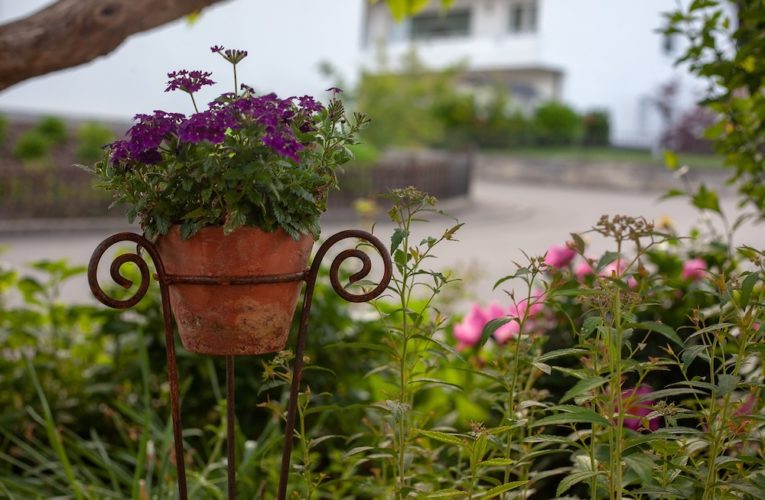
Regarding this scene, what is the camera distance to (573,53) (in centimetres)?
3397

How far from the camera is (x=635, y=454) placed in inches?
54.8

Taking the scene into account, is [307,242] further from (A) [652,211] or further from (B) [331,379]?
(A) [652,211]

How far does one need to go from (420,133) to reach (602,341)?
71.3ft

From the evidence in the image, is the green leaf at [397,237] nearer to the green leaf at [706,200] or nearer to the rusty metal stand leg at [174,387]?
the rusty metal stand leg at [174,387]

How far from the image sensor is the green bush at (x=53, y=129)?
15.2 m

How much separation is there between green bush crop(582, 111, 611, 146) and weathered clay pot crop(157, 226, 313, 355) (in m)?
30.3

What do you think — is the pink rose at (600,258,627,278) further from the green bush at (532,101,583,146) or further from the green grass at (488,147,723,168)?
the green bush at (532,101,583,146)

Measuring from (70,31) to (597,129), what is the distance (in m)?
29.7

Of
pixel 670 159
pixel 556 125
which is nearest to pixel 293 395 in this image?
pixel 670 159

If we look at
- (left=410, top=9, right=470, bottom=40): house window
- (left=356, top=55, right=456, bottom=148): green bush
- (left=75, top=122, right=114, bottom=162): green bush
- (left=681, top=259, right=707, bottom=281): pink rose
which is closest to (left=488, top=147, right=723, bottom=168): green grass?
(left=356, top=55, right=456, bottom=148): green bush

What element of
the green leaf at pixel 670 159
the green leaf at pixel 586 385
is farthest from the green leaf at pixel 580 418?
the green leaf at pixel 670 159

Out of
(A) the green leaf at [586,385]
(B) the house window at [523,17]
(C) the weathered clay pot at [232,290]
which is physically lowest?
(A) the green leaf at [586,385]

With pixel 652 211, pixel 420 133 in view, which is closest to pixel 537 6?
pixel 420 133

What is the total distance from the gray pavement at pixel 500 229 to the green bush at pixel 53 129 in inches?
135
